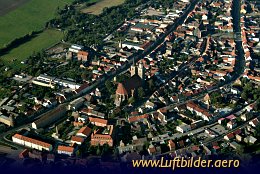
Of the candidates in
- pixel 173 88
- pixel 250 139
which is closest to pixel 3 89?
pixel 173 88

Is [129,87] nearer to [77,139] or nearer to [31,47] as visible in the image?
[77,139]

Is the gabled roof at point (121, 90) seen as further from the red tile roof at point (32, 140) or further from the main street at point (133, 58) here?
the red tile roof at point (32, 140)

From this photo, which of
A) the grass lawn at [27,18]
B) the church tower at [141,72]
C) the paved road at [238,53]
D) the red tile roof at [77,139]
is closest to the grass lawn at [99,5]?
the grass lawn at [27,18]

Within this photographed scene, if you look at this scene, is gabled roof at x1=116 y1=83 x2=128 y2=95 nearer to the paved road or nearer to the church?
the church

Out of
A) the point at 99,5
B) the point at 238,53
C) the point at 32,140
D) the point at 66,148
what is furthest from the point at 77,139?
the point at 99,5

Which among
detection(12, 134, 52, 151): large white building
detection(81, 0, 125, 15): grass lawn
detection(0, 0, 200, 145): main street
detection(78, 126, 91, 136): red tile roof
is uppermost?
detection(81, 0, 125, 15): grass lawn

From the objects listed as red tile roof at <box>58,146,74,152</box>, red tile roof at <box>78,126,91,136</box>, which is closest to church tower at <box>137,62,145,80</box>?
red tile roof at <box>78,126,91,136</box>
